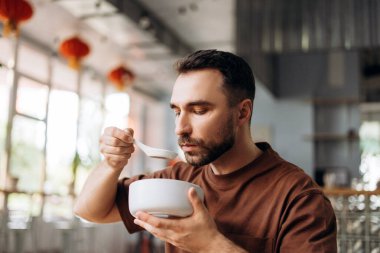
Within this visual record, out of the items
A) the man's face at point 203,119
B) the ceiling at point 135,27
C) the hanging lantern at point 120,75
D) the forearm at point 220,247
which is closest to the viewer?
the forearm at point 220,247

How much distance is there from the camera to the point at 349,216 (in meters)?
2.49

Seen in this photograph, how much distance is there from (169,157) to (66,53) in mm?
4058

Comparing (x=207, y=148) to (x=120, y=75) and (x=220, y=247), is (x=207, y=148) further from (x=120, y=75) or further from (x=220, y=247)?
(x=120, y=75)

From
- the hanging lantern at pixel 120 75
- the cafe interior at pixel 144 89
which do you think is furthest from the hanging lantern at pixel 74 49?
the hanging lantern at pixel 120 75

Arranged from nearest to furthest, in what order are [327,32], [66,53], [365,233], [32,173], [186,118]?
[186,118] → [365,233] → [327,32] → [66,53] → [32,173]

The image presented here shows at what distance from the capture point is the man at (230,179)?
35.6 inches

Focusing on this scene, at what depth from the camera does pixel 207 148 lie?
102cm

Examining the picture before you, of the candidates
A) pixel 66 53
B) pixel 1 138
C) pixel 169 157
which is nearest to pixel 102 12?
pixel 66 53

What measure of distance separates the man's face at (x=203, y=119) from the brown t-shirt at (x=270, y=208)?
103 mm

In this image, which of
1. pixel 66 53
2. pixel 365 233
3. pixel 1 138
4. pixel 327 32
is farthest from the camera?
pixel 1 138

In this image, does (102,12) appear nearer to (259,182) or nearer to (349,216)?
(349,216)

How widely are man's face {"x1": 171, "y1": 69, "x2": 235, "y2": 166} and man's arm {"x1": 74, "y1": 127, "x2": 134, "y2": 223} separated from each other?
0.17 metres

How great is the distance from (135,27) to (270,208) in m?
4.96

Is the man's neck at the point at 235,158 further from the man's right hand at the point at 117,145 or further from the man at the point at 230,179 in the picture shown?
the man's right hand at the point at 117,145
